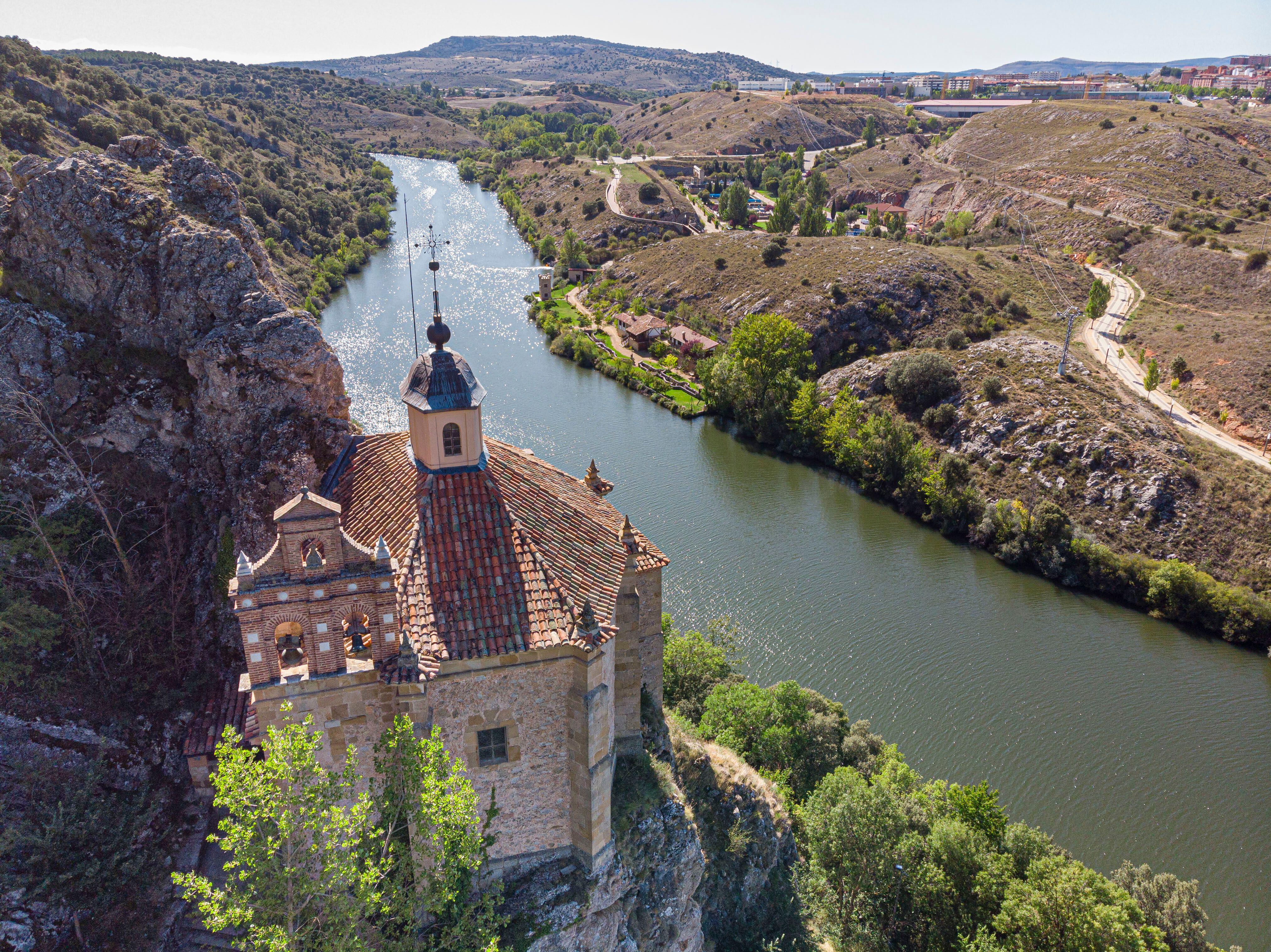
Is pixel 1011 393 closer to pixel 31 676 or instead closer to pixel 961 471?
pixel 961 471

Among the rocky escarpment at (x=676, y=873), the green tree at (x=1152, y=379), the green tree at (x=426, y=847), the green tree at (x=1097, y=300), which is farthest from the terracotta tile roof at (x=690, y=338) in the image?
the green tree at (x=426, y=847)

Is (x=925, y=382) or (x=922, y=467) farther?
(x=925, y=382)

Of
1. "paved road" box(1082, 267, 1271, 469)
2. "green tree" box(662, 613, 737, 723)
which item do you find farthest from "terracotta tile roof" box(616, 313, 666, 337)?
"green tree" box(662, 613, 737, 723)

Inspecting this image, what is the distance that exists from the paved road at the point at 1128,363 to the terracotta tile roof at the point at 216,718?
6624cm

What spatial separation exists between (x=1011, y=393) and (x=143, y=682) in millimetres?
64173

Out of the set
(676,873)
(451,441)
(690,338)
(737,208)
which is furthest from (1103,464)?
(737,208)

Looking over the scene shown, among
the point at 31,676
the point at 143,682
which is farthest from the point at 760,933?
the point at 31,676

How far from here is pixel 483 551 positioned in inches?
741

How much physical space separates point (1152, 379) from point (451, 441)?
6624 centimetres

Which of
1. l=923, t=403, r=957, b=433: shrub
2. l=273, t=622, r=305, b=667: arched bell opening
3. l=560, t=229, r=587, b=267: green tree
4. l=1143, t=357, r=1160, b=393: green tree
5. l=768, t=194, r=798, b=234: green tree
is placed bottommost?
l=923, t=403, r=957, b=433: shrub

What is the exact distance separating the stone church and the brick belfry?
0.13ft

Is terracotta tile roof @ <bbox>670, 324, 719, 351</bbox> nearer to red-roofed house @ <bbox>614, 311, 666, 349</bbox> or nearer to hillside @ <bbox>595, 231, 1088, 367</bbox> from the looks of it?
red-roofed house @ <bbox>614, 311, 666, 349</bbox>

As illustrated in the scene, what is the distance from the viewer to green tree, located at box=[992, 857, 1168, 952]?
77.5 ft

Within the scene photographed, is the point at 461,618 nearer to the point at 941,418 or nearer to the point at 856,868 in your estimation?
the point at 856,868
